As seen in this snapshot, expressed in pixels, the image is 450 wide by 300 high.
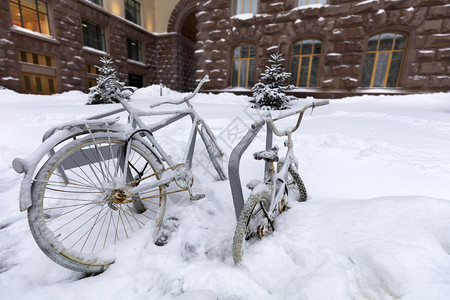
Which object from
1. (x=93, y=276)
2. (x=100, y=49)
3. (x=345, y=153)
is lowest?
(x=93, y=276)

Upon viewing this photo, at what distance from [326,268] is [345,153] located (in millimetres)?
2050

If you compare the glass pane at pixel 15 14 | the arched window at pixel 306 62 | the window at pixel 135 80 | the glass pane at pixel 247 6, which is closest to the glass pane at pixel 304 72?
the arched window at pixel 306 62

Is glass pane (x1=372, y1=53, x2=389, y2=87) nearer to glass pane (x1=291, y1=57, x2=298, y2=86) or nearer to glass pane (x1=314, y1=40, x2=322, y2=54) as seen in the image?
glass pane (x1=314, y1=40, x2=322, y2=54)

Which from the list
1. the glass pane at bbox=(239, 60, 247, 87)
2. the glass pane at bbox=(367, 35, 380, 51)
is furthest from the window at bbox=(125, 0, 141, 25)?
the glass pane at bbox=(367, 35, 380, 51)

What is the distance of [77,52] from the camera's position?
43.8 feet

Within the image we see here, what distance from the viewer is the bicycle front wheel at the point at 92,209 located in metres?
1.26

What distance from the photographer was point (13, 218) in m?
1.96

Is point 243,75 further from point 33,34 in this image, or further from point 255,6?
point 33,34

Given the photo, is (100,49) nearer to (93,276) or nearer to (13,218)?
(13,218)

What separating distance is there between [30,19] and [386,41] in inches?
725

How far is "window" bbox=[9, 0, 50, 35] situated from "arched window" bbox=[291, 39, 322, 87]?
14.7m

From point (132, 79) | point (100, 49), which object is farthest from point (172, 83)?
point (100, 49)

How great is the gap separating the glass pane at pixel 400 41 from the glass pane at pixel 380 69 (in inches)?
17.2

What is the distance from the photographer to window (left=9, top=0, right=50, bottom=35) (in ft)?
36.0
